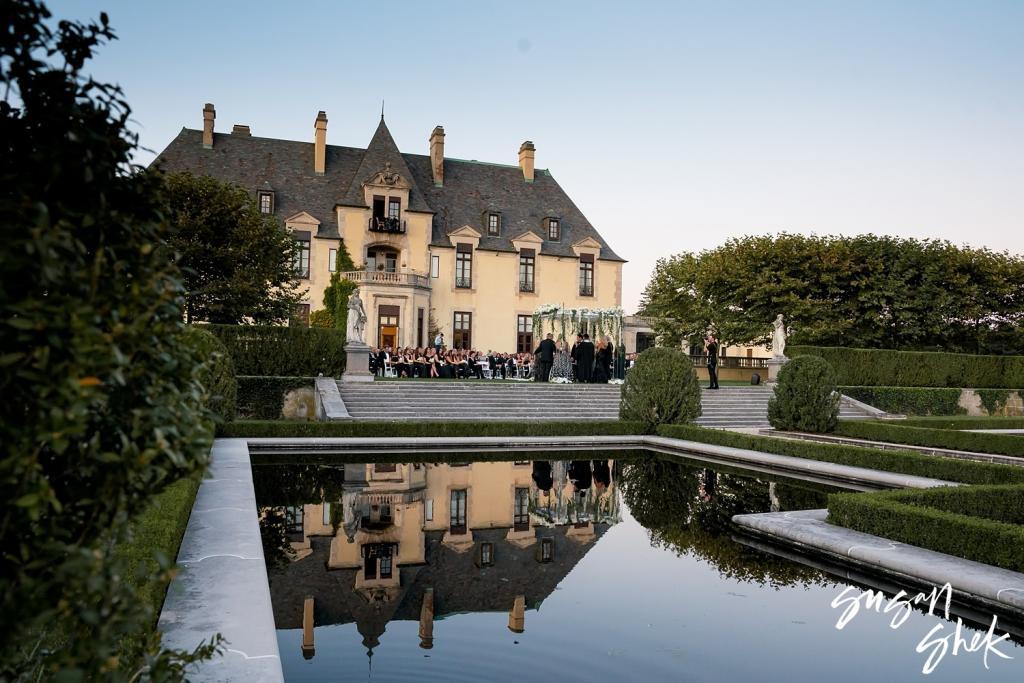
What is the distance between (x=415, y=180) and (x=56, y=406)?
41.8 m

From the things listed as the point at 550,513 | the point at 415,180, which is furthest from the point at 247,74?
the point at 415,180

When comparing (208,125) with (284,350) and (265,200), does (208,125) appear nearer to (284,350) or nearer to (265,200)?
(265,200)

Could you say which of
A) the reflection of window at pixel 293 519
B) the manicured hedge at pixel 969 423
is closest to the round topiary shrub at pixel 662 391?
the manicured hedge at pixel 969 423

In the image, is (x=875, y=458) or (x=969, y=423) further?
(x=969, y=423)

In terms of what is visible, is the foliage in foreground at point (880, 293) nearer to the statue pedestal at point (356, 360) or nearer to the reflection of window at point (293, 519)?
the statue pedestal at point (356, 360)

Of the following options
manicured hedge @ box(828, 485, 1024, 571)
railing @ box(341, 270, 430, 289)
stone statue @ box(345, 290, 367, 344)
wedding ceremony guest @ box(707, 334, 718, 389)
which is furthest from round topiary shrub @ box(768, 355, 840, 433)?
railing @ box(341, 270, 430, 289)

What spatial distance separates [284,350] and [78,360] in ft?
73.2

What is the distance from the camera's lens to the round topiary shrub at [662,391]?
18.8m

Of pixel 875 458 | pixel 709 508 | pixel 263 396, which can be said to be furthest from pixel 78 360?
pixel 263 396

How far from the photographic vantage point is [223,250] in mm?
27547

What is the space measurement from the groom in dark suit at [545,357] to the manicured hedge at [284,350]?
691 cm

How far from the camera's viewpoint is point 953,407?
99.9 feet

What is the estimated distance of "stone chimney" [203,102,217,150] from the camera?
38.9m

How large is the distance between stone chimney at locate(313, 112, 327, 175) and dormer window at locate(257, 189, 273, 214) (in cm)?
332
